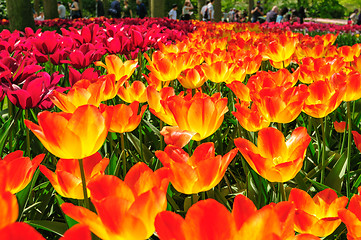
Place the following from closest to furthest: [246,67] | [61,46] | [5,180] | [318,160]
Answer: [5,180], [318,160], [246,67], [61,46]

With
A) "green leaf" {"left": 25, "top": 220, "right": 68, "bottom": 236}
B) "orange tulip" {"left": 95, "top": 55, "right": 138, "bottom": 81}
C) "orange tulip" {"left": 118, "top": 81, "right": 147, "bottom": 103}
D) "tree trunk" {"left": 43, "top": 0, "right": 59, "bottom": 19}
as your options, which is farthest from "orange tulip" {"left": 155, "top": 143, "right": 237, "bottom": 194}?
"tree trunk" {"left": 43, "top": 0, "right": 59, "bottom": 19}

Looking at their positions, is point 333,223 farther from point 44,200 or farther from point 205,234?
point 44,200

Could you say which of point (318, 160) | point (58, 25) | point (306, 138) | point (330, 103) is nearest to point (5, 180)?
point (306, 138)

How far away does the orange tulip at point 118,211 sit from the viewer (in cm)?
62

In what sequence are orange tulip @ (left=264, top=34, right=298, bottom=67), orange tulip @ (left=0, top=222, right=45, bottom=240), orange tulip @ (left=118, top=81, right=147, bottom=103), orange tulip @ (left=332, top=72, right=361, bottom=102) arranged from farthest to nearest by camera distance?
orange tulip @ (left=264, top=34, right=298, bottom=67) → orange tulip @ (left=118, top=81, right=147, bottom=103) → orange tulip @ (left=332, top=72, right=361, bottom=102) → orange tulip @ (left=0, top=222, right=45, bottom=240)

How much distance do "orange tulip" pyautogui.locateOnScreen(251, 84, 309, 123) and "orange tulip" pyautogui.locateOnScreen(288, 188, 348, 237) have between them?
1.45ft

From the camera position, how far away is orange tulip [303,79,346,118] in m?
1.44

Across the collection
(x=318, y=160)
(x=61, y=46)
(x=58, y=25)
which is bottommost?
(x=58, y=25)

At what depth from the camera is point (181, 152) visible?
0.96 metres

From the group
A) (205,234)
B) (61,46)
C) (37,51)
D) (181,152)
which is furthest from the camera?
(61,46)

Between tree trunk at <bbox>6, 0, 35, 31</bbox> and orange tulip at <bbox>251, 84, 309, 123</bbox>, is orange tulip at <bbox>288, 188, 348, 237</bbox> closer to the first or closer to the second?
orange tulip at <bbox>251, 84, 309, 123</bbox>

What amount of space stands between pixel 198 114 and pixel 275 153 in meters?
0.26

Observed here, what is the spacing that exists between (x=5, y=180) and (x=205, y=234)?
0.47m

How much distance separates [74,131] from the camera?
874 mm
